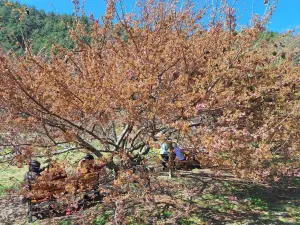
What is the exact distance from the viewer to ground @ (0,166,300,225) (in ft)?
16.3

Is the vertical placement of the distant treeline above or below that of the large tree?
above

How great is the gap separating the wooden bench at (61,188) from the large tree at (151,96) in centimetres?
42

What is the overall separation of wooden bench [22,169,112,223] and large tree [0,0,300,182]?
423 mm

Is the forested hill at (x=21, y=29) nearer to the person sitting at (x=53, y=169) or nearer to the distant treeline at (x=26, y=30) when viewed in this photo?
the distant treeline at (x=26, y=30)

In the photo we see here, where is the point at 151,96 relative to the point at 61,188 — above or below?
above

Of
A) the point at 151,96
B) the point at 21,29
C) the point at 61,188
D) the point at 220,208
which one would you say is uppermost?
the point at 21,29

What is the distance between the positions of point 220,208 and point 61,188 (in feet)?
9.06

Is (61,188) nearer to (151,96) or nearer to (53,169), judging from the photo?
(53,169)

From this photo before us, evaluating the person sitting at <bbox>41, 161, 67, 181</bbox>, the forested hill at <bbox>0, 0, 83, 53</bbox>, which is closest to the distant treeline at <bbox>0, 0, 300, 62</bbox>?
the forested hill at <bbox>0, 0, 83, 53</bbox>

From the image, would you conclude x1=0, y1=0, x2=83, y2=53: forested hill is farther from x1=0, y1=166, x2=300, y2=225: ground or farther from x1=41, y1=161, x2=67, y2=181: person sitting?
x1=0, y1=166, x2=300, y2=225: ground

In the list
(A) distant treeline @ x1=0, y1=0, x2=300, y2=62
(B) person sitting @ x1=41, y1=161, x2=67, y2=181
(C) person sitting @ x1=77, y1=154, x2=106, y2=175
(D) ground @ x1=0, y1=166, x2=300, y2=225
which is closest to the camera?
(B) person sitting @ x1=41, y1=161, x2=67, y2=181

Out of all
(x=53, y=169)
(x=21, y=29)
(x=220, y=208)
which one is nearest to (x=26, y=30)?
(x=21, y=29)

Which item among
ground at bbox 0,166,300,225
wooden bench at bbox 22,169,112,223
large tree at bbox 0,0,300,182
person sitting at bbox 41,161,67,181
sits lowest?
ground at bbox 0,166,300,225

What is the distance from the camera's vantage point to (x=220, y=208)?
5.48 metres
